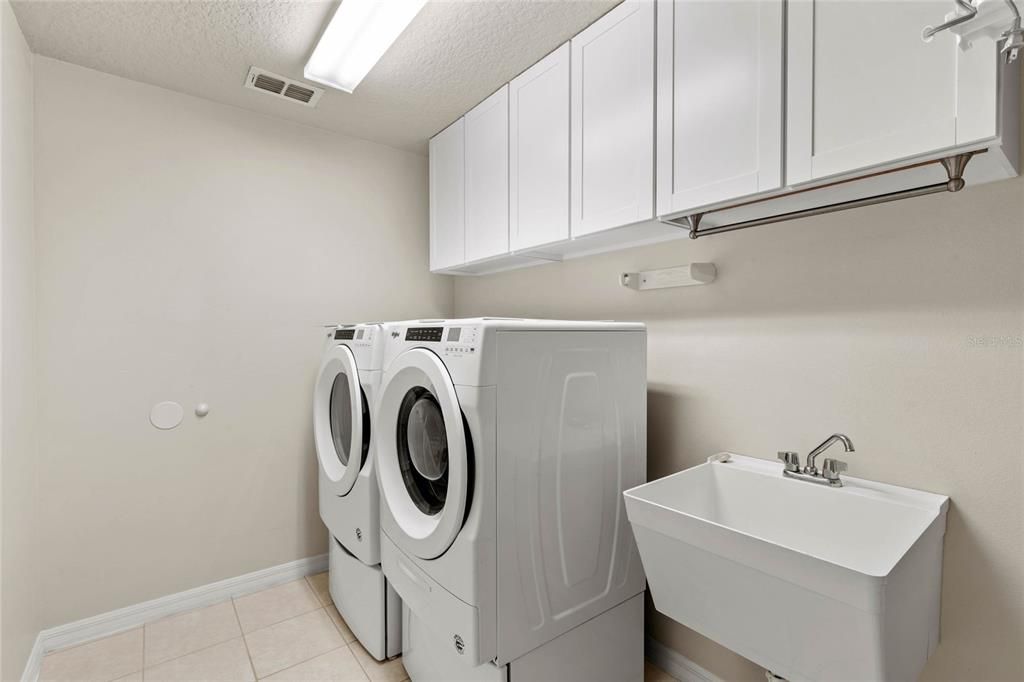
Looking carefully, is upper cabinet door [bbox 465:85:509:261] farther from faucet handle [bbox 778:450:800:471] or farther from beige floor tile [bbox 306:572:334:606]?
beige floor tile [bbox 306:572:334:606]

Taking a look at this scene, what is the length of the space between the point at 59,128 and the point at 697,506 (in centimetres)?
301

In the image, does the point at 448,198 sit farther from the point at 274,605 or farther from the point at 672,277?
the point at 274,605

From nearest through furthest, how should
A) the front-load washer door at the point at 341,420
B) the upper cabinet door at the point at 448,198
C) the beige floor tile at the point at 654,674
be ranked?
the beige floor tile at the point at 654,674 → the front-load washer door at the point at 341,420 → the upper cabinet door at the point at 448,198

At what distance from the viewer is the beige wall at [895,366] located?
1183mm

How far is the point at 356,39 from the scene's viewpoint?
1.84 m

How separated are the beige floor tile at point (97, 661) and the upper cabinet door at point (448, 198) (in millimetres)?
2282

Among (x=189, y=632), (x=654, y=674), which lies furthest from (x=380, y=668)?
(x=654, y=674)

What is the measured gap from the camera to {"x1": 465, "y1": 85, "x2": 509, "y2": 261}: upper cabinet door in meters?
2.27

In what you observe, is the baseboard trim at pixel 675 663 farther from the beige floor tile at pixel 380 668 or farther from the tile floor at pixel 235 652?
the beige floor tile at pixel 380 668

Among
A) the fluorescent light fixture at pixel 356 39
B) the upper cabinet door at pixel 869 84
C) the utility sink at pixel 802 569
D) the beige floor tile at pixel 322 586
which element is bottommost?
the beige floor tile at pixel 322 586

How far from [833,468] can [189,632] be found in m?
2.70

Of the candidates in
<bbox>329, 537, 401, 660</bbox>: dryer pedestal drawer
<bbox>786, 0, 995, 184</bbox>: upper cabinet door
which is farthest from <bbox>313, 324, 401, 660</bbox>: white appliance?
<bbox>786, 0, 995, 184</bbox>: upper cabinet door

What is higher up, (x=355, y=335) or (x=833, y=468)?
(x=355, y=335)

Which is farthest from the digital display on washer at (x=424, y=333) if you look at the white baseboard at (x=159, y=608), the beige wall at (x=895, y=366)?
the white baseboard at (x=159, y=608)
